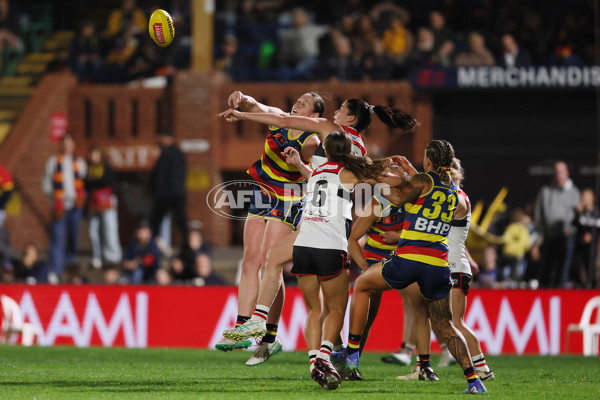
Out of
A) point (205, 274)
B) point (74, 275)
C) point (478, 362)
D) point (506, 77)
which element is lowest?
point (74, 275)

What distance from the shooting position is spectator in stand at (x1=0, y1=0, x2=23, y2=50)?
21922mm

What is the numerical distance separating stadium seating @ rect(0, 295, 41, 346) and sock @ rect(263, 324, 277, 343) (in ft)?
18.2

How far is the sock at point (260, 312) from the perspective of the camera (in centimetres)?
866

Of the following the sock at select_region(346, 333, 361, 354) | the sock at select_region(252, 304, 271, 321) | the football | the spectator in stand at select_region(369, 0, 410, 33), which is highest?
the spectator in stand at select_region(369, 0, 410, 33)

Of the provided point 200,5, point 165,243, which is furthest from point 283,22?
point 165,243

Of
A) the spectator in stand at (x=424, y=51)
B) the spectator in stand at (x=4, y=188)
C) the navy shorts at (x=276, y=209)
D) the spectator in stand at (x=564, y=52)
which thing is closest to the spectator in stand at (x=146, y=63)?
the spectator in stand at (x=4, y=188)

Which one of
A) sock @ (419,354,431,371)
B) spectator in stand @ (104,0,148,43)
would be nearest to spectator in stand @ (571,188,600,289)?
sock @ (419,354,431,371)

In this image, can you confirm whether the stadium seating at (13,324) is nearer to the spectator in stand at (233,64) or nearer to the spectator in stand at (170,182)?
the spectator in stand at (170,182)

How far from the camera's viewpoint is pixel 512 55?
18.4m

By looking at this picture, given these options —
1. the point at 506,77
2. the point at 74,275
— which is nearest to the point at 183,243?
the point at 74,275

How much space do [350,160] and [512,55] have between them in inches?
436

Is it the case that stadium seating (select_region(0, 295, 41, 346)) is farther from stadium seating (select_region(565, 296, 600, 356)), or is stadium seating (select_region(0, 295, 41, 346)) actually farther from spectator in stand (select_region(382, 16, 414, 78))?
spectator in stand (select_region(382, 16, 414, 78))

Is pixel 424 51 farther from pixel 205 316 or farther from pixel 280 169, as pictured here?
pixel 280 169

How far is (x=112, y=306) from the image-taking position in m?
13.8
